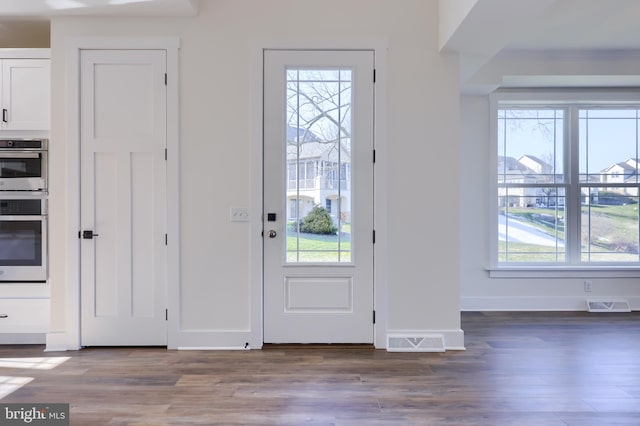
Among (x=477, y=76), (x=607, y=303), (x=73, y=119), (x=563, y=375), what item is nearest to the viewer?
(x=563, y=375)

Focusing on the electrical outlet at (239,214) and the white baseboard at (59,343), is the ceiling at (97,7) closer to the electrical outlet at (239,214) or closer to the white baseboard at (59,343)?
the electrical outlet at (239,214)

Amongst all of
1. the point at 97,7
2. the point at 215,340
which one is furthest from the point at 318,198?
the point at 97,7

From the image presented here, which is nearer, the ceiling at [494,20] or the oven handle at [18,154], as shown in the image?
the ceiling at [494,20]

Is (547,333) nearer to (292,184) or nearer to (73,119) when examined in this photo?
(292,184)

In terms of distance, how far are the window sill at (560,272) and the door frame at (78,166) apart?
3.34 metres

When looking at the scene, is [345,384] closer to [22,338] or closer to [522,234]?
[22,338]

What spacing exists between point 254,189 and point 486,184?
8.88ft

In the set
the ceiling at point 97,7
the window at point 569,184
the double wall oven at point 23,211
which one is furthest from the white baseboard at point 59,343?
the window at point 569,184

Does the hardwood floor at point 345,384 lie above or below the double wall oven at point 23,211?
below

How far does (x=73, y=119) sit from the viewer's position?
3.17m

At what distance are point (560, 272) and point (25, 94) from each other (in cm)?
547

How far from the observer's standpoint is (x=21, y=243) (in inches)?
125

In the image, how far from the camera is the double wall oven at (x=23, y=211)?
3.16 meters

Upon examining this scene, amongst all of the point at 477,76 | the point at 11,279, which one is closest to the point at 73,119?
the point at 11,279
